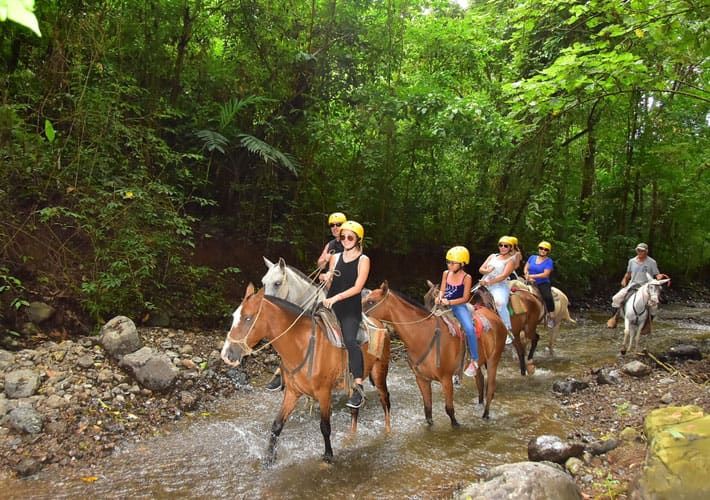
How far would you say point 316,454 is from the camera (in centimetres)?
568

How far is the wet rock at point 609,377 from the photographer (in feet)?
26.7

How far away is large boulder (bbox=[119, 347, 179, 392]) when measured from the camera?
679cm

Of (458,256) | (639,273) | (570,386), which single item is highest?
(458,256)

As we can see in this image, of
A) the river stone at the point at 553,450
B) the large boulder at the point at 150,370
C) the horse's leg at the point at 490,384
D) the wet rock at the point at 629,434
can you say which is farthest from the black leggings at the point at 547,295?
the large boulder at the point at 150,370

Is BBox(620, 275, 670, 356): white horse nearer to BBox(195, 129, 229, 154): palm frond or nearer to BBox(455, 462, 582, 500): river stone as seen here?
BBox(455, 462, 582, 500): river stone

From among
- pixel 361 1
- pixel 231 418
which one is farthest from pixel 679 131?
pixel 231 418

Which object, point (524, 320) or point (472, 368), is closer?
point (472, 368)

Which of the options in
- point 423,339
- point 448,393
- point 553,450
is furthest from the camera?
point 448,393

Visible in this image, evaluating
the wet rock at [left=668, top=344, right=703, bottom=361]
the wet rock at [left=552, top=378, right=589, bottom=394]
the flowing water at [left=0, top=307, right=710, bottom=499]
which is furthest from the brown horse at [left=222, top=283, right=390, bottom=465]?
the wet rock at [left=668, top=344, right=703, bottom=361]

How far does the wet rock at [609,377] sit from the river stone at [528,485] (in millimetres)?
4658

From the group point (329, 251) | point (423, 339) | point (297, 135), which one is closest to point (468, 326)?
point (423, 339)

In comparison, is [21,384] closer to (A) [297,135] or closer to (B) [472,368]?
(B) [472,368]

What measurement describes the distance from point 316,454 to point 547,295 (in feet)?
24.1

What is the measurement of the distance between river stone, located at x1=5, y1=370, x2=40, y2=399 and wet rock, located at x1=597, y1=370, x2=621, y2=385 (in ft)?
29.3
